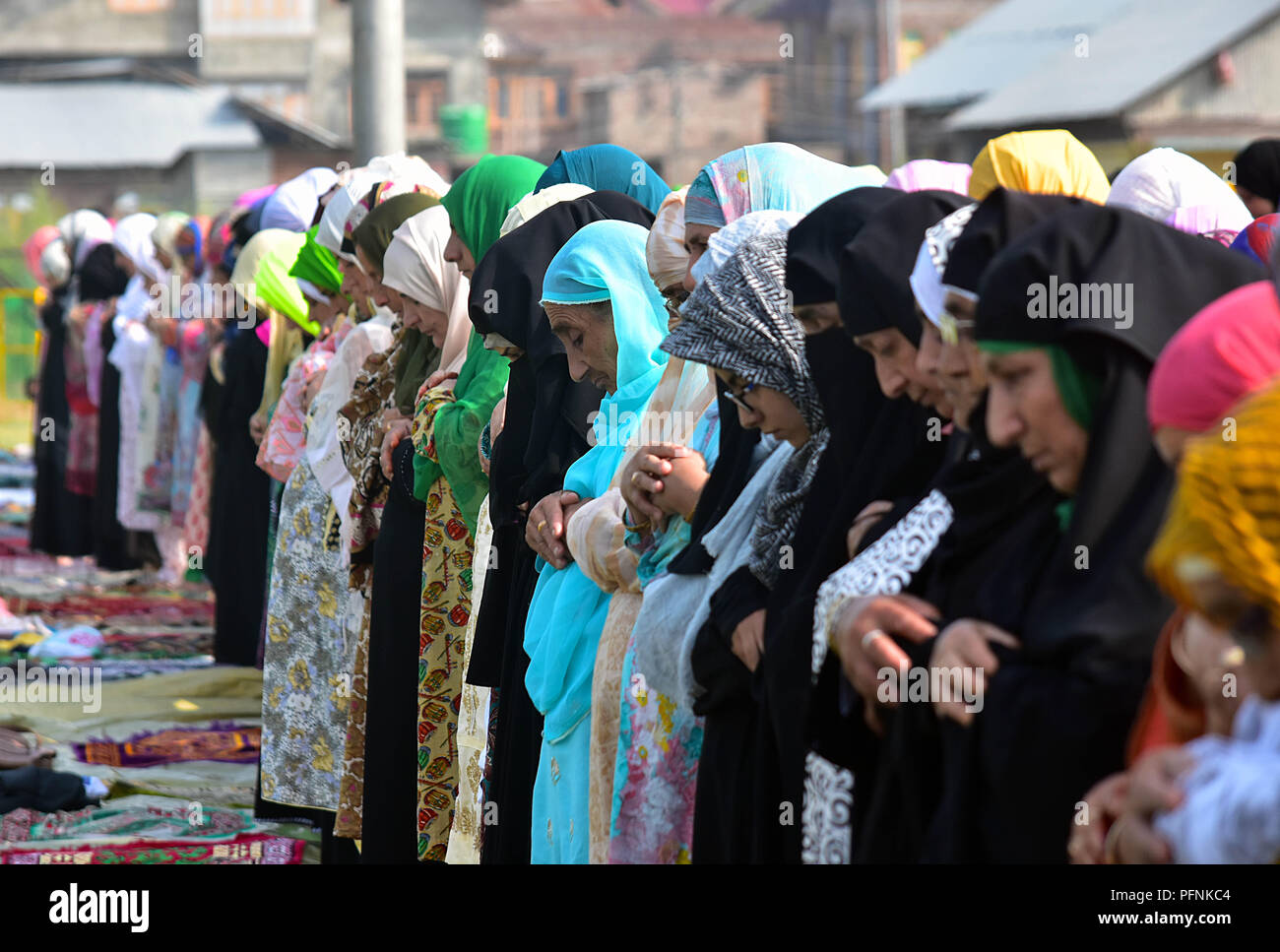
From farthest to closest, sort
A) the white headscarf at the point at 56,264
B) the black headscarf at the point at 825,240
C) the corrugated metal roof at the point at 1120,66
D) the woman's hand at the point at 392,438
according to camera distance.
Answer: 1. the corrugated metal roof at the point at 1120,66
2. the white headscarf at the point at 56,264
3. the woman's hand at the point at 392,438
4. the black headscarf at the point at 825,240

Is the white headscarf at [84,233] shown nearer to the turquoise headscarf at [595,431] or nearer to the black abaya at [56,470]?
the black abaya at [56,470]

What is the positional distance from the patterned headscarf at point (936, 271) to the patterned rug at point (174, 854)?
366cm

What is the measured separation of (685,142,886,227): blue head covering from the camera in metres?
3.27

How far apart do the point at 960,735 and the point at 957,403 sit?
0.45 meters

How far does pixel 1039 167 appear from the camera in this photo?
3191 millimetres

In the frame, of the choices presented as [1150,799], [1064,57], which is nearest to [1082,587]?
[1150,799]

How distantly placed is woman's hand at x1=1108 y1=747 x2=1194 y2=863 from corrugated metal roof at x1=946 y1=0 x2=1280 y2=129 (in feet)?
58.5

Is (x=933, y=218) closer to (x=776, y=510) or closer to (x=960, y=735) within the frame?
(x=776, y=510)

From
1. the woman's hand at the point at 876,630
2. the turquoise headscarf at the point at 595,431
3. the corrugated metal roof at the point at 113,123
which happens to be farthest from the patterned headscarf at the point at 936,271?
the corrugated metal roof at the point at 113,123

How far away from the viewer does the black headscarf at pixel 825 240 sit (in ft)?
8.30

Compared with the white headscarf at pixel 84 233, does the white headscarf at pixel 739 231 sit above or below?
below

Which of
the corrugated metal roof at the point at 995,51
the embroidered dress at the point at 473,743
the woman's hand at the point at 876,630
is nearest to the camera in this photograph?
the woman's hand at the point at 876,630

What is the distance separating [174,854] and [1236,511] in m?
4.58

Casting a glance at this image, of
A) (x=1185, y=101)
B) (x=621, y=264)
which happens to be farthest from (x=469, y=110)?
(x=621, y=264)
